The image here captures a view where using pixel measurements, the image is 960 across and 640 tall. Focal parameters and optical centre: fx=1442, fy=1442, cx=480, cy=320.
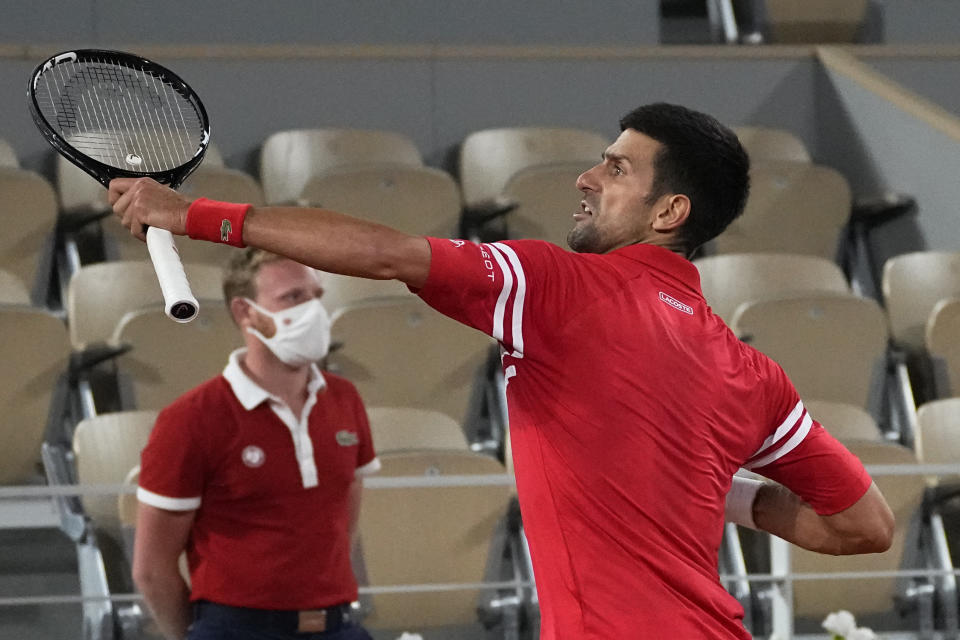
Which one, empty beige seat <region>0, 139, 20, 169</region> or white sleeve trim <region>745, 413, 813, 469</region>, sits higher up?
white sleeve trim <region>745, 413, 813, 469</region>

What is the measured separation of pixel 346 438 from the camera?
3.03m

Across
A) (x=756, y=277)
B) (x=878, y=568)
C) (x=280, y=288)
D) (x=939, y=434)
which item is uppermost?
(x=280, y=288)

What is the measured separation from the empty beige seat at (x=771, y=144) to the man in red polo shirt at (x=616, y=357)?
4320mm

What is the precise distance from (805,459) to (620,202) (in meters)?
0.48

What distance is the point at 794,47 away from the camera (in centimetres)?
684

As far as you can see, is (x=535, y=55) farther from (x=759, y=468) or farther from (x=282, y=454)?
(x=759, y=468)

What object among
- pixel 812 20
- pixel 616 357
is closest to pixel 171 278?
pixel 616 357

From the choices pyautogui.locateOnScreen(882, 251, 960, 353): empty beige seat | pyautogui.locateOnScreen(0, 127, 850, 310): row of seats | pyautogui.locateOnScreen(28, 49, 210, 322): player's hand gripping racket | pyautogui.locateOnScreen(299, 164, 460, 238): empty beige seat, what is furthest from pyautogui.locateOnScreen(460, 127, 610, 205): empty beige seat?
pyautogui.locateOnScreen(28, 49, 210, 322): player's hand gripping racket

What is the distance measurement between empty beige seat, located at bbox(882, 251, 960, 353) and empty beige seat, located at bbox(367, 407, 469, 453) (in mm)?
1911

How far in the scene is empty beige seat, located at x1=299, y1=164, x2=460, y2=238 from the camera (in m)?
5.27

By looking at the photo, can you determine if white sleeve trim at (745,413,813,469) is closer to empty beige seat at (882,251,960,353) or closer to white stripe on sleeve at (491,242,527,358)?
white stripe on sleeve at (491,242,527,358)

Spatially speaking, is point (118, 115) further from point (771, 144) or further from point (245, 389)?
point (771, 144)

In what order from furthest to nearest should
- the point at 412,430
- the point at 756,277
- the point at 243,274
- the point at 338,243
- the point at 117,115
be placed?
the point at 756,277, the point at 412,430, the point at 243,274, the point at 117,115, the point at 338,243

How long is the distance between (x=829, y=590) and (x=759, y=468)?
211 cm
